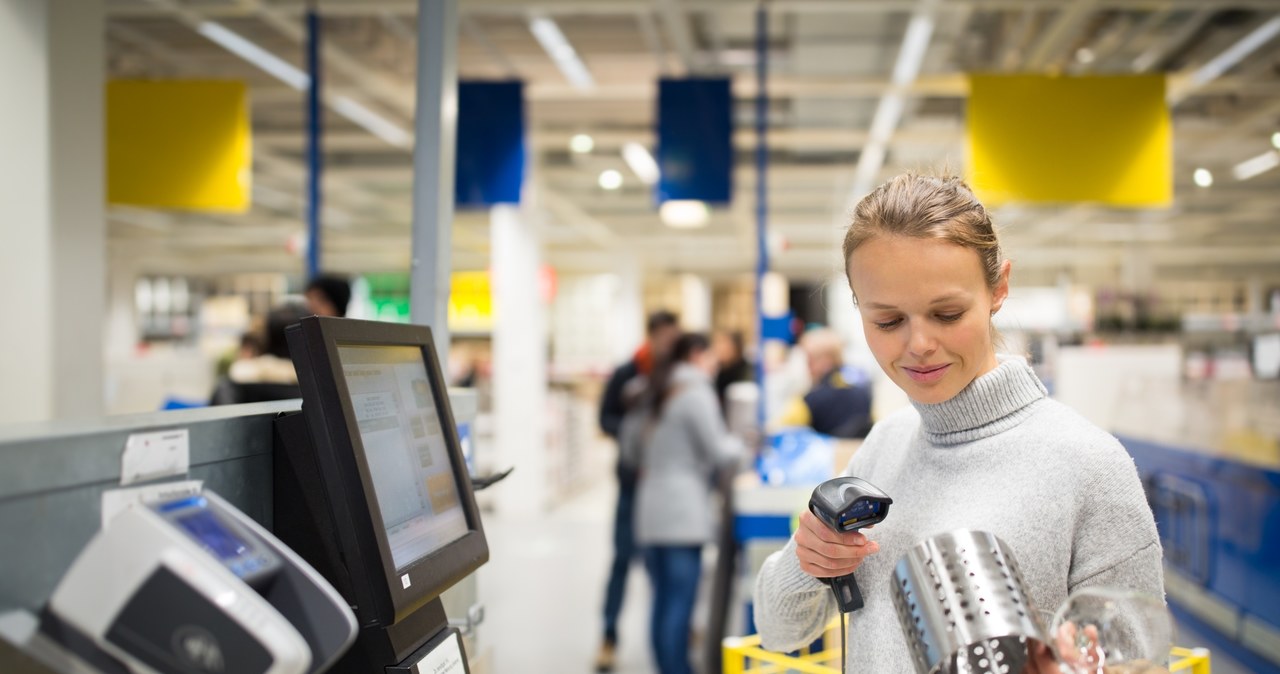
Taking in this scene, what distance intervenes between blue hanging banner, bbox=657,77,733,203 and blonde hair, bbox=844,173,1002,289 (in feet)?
17.5

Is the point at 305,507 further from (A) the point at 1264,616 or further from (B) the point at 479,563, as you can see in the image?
(A) the point at 1264,616

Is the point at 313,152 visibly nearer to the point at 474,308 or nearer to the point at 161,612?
the point at 161,612

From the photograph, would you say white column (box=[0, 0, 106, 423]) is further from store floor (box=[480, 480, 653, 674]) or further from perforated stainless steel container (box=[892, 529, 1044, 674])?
perforated stainless steel container (box=[892, 529, 1044, 674])

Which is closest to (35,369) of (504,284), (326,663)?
(326,663)

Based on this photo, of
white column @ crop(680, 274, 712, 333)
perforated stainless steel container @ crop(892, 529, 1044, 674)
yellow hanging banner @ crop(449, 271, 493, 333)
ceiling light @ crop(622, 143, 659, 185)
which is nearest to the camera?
perforated stainless steel container @ crop(892, 529, 1044, 674)

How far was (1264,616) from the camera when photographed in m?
4.76

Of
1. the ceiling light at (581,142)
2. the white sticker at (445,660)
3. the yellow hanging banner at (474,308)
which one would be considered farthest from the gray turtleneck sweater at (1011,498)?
the yellow hanging banner at (474,308)

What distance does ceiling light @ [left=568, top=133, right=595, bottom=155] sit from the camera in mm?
10148

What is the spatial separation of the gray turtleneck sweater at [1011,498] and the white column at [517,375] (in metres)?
8.37

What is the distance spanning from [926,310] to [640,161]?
1072cm

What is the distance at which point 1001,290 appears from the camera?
134 cm

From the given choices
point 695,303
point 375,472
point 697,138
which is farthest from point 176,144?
point 695,303

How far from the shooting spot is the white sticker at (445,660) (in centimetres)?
129

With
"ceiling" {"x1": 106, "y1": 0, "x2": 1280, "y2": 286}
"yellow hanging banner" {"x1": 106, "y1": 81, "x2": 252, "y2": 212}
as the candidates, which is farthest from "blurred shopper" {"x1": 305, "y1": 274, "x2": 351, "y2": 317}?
"ceiling" {"x1": 106, "y1": 0, "x2": 1280, "y2": 286}
